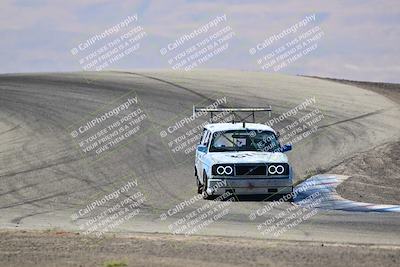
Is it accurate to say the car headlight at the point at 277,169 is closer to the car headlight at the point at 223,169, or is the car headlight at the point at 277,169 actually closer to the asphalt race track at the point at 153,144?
the asphalt race track at the point at 153,144

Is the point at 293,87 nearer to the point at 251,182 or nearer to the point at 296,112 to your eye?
the point at 296,112

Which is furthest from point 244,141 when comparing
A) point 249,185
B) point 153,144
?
point 153,144

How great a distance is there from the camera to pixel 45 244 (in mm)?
11555

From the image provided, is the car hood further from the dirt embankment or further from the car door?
the dirt embankment

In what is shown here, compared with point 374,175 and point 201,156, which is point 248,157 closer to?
point 201,156

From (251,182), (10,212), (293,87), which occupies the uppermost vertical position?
(10,212)

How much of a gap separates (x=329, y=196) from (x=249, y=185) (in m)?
2.16

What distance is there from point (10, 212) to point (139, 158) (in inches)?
267

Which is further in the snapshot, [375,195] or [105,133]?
[105,133]

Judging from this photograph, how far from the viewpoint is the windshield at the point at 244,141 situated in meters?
17.4

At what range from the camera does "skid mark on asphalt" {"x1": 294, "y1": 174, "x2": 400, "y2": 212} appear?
626 inches

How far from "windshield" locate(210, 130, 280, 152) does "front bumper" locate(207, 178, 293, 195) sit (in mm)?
1291

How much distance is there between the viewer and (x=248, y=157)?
16578 mm

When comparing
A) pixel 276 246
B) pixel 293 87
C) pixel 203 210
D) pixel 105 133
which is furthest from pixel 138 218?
pixel 293 87
